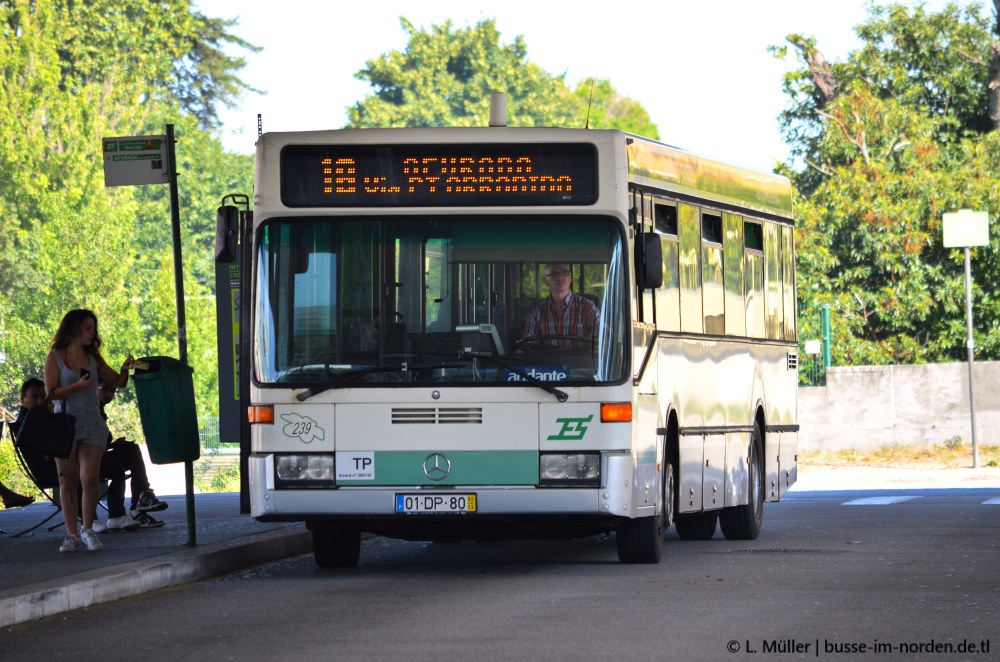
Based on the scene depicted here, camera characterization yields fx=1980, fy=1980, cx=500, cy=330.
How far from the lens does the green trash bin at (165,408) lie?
1350cm

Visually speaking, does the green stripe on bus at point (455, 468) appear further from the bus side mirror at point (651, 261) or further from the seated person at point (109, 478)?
the seated person at point (109, 478)

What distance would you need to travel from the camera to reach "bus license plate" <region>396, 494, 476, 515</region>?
1220cm

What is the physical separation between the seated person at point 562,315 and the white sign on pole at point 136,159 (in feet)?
10.2

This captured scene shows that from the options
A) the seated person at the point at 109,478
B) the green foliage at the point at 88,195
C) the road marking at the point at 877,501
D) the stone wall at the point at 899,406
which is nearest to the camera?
the seated person at the point at 109,478

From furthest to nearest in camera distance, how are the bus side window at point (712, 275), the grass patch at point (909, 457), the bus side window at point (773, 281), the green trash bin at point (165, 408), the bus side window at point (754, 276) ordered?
the grass patch at point (909, 457) < the bus side window at point (773, 281) < the bus side window at point (754, 276) < the bus side window at point (712, 275) < the green trash bin at point (165, 408)

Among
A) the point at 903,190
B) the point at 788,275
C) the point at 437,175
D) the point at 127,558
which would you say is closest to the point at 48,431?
the point at 127,558

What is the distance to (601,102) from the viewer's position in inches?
4547

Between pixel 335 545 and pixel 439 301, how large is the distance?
7.37 feet

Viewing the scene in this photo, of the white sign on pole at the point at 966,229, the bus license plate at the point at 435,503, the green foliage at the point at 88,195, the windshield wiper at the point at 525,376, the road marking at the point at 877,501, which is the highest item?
the green foliage at the point at 88,195

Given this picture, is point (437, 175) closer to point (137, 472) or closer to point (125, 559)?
point (125, 559)

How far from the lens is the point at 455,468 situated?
40.1ft

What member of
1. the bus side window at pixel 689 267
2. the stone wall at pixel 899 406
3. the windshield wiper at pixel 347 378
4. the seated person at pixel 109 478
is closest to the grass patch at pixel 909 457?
the stone wall at pixel 899 406

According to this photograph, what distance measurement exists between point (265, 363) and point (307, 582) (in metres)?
1.40

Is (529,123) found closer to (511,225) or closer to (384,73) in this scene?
(384,73)
